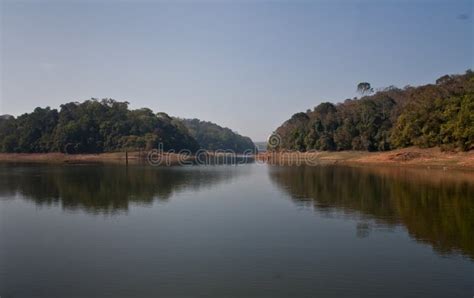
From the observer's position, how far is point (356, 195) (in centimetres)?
2989

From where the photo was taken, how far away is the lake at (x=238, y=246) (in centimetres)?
1138

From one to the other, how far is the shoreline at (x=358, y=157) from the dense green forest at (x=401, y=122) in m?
1.55

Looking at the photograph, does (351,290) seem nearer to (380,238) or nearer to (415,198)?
(380,238)

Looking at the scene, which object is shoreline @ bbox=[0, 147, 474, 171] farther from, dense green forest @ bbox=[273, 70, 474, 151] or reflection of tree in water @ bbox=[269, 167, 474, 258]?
reflection of tree in water @ bbox=[269, 167, 474, 258]

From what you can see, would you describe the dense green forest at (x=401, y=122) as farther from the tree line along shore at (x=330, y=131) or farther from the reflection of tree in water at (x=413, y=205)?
the reflection of tree in water at (x=413, y=205)

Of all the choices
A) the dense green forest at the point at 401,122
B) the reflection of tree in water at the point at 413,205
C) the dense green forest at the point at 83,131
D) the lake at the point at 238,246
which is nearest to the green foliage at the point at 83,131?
the dense green forest at the point at 83,131

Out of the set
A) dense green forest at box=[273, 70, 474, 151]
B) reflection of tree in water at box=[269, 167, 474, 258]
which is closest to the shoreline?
dense green forest at box=[273, 70, 474, 151]

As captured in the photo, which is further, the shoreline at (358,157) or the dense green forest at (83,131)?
the dense green forest at (83,131)

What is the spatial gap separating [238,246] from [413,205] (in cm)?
1326

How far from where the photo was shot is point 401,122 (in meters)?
71.9

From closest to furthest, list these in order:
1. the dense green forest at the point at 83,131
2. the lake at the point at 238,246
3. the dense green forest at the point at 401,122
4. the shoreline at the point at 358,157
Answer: the lake at the point at 238,246 → the shoreline at the point at 358,157 → the dense green forest at the point at 401,122 → the dense green forest at the point at 83,131

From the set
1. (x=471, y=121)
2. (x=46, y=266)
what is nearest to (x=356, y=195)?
(x=46, y=266)

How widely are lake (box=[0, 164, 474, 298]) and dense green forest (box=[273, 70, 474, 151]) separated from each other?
120 ft

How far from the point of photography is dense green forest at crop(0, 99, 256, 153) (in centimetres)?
10344
